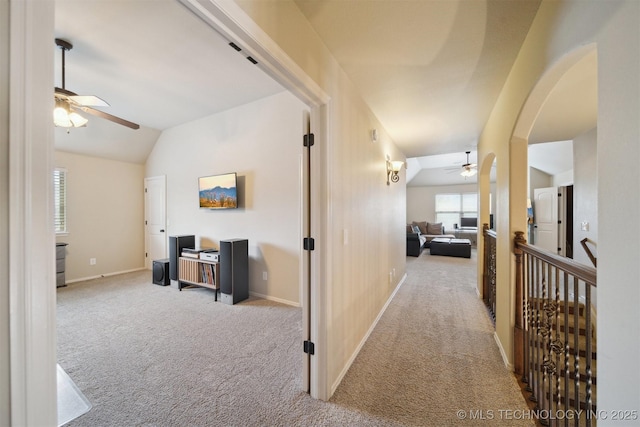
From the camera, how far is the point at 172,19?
1981 millimetres

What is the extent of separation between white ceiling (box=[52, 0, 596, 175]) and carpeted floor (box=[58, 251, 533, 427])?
2031mm

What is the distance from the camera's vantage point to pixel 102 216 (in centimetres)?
486

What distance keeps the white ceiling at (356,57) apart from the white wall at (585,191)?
875 mm

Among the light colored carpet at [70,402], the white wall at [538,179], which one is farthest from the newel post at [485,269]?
the white wall at [538,179]

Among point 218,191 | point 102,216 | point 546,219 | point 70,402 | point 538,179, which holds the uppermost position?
point 538,179

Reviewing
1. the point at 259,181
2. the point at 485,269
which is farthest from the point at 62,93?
the point at 485,269

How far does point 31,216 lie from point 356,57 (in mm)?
1948

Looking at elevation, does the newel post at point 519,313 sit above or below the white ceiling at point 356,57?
below

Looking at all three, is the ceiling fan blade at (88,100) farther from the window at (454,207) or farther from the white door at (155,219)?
the window at (454,207)

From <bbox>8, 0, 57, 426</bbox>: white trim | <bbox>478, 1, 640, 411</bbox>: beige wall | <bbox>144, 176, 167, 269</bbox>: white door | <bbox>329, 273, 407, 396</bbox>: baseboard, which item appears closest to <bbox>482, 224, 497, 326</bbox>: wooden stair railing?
<bbox>329, 273, 407, 396</bbox>: baseboard

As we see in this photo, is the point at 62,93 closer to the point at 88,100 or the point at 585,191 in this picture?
the point at 88,100

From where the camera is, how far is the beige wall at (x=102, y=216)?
447cm

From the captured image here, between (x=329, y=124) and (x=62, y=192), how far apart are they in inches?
211

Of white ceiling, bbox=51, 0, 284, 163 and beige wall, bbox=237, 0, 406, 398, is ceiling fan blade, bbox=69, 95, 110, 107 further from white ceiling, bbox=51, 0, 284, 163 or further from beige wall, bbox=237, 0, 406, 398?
beige wall, bbox=237, 0, 406, 398
